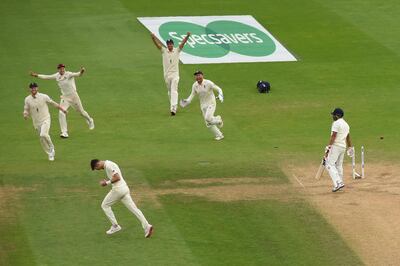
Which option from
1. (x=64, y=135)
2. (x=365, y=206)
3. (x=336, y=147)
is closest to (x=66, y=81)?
(x=64, y=135)

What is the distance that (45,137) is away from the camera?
106 ft

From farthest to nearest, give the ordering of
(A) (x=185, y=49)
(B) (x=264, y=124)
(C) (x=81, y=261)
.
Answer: (A) (x=185, y=49)
(B) (x=264, y=124)
(C) (x=81, y=261)

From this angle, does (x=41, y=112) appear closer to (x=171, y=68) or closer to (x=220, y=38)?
(x=171, y=68)

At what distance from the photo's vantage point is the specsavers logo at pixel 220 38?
44.4m

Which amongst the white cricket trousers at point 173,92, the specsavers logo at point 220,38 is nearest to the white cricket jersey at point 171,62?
the white cricket trousers at point 173,92

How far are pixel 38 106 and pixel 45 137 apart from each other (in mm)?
905

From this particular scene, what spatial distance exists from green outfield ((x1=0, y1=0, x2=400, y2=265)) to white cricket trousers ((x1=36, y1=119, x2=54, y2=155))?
413 mm

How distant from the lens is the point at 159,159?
32906 millimetres

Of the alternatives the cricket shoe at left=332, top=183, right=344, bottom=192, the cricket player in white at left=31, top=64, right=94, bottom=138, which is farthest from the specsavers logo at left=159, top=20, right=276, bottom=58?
the cricket shoe at left=332, top=183, right=344, bottom=192

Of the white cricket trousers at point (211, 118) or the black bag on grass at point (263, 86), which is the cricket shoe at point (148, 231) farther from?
the black bag on grass at point (263, 86)

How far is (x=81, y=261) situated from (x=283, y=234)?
4.83 metres

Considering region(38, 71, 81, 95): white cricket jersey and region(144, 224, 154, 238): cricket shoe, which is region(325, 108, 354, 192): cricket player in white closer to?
region(144, 224, 154, 238): cricket shoe

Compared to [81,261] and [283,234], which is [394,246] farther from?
[81,261]

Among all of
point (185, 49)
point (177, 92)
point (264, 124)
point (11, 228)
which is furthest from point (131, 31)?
point (11, 228)
